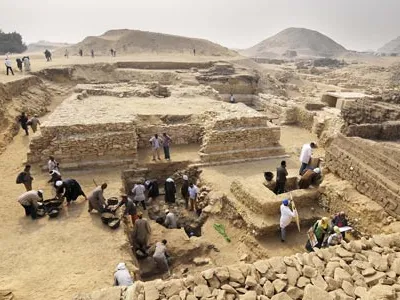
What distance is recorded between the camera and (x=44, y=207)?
7.94m

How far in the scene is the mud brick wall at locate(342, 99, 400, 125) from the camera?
9.28m

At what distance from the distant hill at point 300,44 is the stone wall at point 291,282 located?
113m

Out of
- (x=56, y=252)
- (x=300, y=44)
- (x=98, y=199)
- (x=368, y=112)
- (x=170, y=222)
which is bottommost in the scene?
(x=170, y=222)

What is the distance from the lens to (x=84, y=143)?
412 inches

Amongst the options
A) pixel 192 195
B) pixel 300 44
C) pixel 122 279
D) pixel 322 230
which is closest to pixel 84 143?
pixel 192 195

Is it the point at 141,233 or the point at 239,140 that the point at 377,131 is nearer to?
the point at 239,140

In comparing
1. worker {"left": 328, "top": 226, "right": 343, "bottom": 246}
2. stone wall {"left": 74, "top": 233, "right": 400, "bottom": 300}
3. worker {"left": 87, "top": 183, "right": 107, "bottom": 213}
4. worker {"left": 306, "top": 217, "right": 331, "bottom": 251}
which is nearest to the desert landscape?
stone wall {"left": 74, "top": 233, "right": 400, "bottom": 300}

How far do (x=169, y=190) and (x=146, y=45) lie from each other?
37.0m

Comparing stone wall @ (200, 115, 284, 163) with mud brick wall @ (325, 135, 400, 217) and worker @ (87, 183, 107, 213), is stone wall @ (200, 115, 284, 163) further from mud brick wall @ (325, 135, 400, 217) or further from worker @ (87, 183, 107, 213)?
worker @ (87, 183, 107, 213)

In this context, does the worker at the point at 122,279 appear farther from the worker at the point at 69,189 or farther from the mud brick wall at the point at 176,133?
the mud brick wall at the point at 176,133

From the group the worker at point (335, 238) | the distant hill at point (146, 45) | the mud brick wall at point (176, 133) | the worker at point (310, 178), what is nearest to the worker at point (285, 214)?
the worker at point (335, 238)

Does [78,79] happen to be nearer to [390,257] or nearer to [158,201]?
[158,201]

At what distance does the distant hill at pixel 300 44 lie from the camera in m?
114

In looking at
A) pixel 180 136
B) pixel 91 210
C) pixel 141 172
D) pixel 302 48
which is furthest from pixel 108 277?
pixel 302 48
